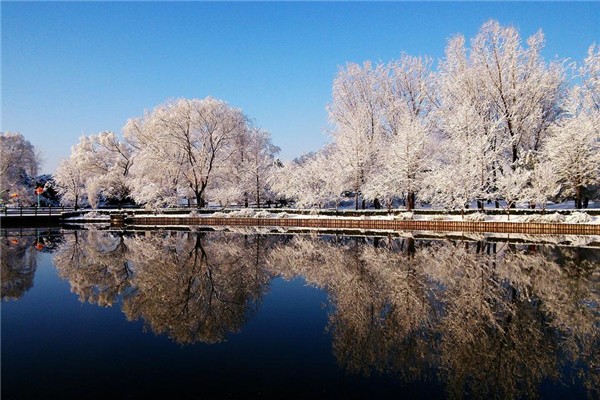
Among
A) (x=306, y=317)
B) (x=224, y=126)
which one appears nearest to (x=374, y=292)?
(x=306, y=317)

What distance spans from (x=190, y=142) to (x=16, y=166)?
3770 cm

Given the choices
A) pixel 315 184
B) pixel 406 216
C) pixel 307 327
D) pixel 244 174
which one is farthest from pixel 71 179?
pixel 307 327

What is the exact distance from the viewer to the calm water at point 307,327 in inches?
267

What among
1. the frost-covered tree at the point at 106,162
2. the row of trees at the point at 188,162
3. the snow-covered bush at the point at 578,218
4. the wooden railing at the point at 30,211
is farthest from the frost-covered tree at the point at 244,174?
the snow-covered bush at the point at 578,218

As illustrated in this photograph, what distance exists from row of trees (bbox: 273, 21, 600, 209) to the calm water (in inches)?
588

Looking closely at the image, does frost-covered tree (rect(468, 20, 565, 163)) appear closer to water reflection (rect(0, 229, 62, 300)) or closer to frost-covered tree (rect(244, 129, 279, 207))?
frost-covered tree (rect(244, 129, 279, 207))

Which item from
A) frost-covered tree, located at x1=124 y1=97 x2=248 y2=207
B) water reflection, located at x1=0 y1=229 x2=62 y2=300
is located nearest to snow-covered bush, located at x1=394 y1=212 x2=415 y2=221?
frost-covered tree, located at x1=124 y1=97 x2=248 y2=207

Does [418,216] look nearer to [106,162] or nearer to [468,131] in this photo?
[468,131]

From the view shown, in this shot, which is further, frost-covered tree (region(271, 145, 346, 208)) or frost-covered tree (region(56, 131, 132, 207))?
frost-covered tree (region(56, 131, 132, 207))

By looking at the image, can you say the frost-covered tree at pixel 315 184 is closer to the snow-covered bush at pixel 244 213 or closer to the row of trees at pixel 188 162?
the snow-covered bush at pixel 244 213

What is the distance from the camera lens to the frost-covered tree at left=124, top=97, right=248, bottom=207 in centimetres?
4481

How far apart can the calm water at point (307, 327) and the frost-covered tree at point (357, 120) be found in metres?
22.1

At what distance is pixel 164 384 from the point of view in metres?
6.72

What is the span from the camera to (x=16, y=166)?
64.6 metres
